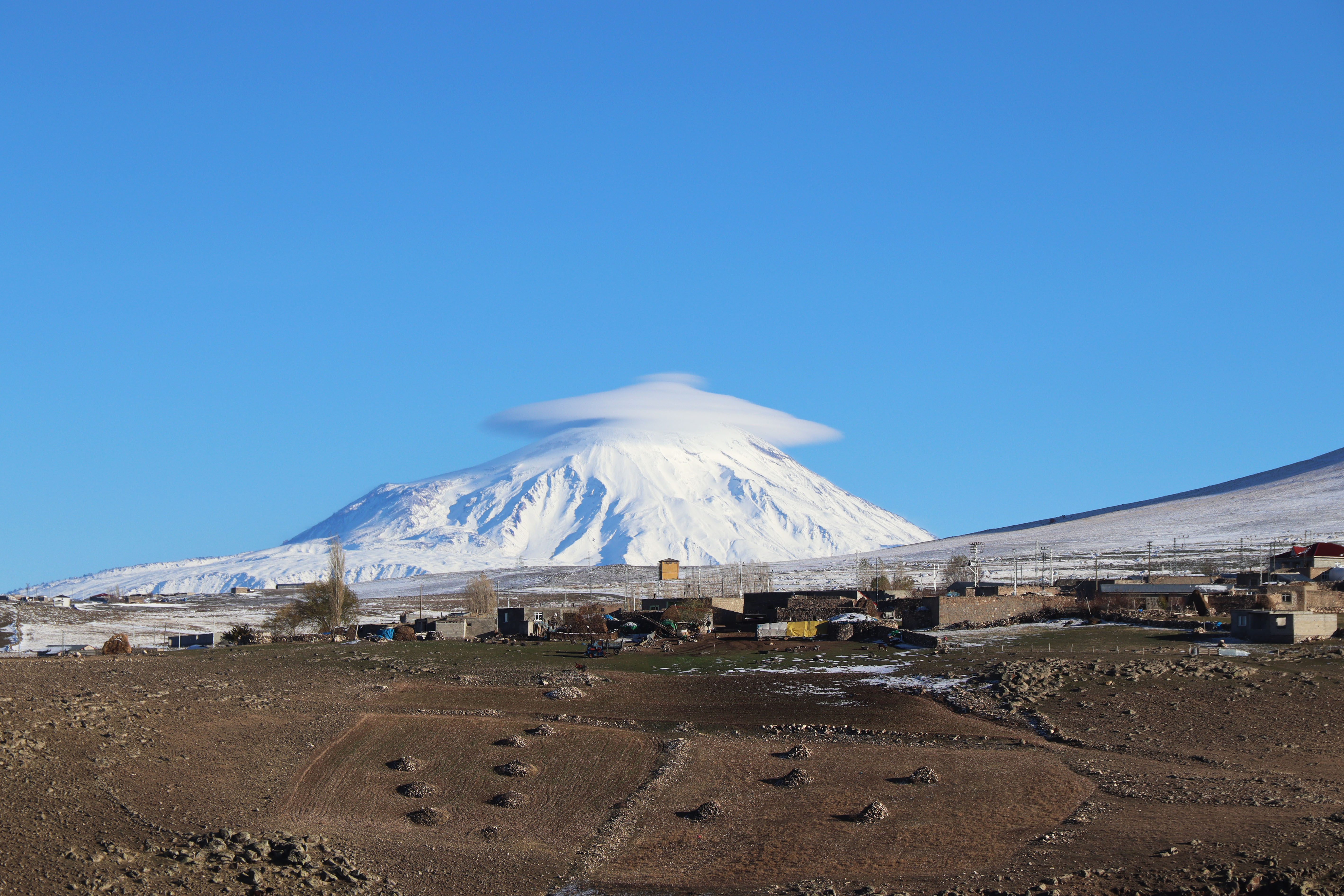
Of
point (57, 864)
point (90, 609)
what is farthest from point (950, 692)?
point (90, 609)

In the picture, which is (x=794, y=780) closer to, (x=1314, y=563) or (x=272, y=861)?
(x=272, y=861)

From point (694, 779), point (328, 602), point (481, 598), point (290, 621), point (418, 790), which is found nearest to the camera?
point (418, 790)

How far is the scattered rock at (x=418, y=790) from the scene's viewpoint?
34.5m

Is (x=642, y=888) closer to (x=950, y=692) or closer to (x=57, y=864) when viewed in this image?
(x=57, y=864)

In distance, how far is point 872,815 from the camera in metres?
32.1

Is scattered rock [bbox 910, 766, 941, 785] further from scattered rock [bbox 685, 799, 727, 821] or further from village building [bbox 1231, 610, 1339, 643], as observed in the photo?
village building [bbox 1231, 610, 1339, 643]

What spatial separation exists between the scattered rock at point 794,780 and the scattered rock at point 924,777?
2.96m

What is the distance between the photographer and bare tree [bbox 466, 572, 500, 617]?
5261 inches

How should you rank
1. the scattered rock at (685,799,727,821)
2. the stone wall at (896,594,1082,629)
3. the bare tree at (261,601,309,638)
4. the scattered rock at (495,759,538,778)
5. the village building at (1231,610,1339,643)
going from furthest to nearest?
the bare tree at (261,601,309,638)
the stone wall at (896,594,1082,629)
the village building at (1231,610,1339,643)
the scattered rock at (495,759,538,778)
the scattered rock at (685,799,727,821)

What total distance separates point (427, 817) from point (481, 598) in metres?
110

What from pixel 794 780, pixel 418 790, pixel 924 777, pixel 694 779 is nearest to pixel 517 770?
pixel 418 790

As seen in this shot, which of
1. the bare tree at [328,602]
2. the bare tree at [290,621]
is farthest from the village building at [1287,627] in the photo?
the bare tree at [290,621]

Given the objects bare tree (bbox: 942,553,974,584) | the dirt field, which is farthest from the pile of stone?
bare tree (bbox: 942,553,974,584)

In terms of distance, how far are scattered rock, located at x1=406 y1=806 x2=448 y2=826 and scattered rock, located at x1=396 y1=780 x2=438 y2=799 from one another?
4.32 ft
